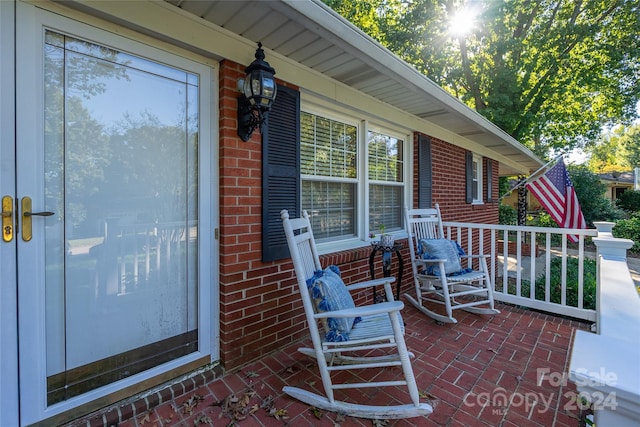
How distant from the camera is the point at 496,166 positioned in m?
7.43

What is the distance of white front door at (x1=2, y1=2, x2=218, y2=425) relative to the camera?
149 cm

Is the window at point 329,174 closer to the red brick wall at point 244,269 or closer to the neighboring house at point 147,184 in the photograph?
the neighboring house at point 147,184

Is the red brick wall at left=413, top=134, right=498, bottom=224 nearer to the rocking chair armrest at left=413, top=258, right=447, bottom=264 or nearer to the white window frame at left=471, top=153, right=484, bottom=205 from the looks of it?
the white window frame at left=471, top=153, right=484, bottom=205

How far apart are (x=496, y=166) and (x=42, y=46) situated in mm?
8331

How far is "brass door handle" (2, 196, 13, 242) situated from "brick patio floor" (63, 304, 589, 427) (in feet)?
3.53

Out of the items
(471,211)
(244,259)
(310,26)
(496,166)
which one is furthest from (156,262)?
(496,166)

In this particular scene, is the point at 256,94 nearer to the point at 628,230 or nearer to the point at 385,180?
the point at 385,180

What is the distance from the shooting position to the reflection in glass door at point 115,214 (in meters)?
1.58

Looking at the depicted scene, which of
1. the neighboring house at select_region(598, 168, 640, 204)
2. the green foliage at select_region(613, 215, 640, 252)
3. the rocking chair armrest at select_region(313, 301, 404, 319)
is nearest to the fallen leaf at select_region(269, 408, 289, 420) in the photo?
the rocking chair armrest at select_region(313, 301, 404, 319)

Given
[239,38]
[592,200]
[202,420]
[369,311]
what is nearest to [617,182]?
[592,200]

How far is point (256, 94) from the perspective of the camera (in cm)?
196

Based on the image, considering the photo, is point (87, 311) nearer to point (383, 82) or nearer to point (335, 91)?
point (335, 91)

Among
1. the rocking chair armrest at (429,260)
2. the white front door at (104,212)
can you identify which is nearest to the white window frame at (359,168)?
the rocking chair armrest at (429,260)

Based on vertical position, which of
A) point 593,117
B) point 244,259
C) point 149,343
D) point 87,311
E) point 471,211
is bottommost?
point 149,343
